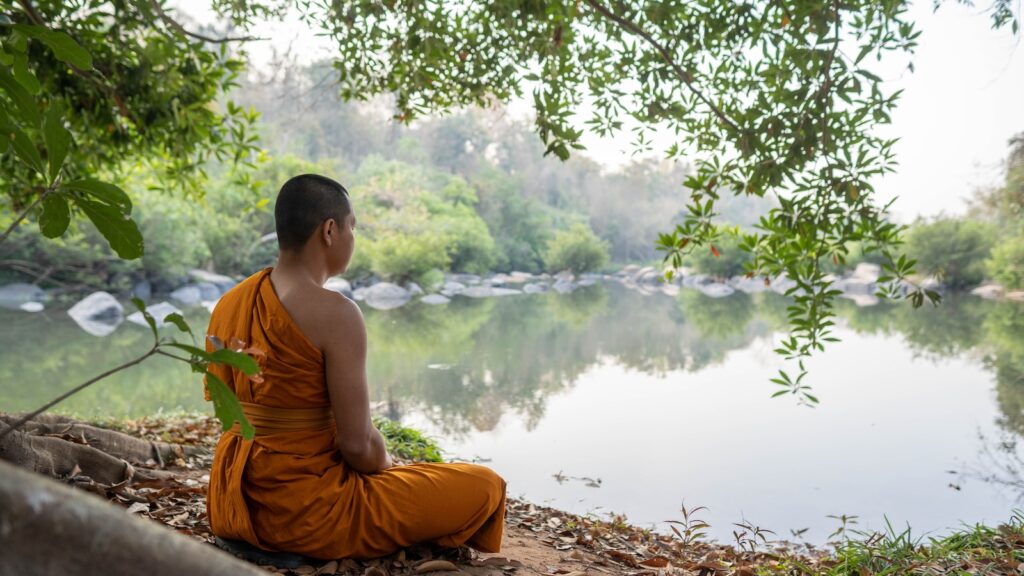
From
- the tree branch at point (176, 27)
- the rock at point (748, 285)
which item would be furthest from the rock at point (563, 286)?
the tree branch at point (176, 27)

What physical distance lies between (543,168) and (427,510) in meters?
36.9

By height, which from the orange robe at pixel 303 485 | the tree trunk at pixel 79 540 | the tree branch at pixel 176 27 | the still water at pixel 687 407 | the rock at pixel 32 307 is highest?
the tree branch at pixel 176 27

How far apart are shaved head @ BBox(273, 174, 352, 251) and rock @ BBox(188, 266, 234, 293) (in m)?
17.0

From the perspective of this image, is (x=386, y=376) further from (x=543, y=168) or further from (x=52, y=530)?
(x=543, y=168)

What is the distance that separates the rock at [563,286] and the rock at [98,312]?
13.0 meters

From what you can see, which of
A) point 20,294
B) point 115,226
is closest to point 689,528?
point 115,226

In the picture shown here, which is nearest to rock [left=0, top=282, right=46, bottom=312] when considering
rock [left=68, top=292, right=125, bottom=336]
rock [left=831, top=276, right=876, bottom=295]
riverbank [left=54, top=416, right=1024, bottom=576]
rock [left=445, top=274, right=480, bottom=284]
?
rock [left=68, top=292, right=125, bottom=336]

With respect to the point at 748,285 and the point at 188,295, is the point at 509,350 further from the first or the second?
the point at 748,285

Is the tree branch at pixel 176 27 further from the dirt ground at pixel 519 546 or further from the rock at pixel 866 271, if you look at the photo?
the rock at pixel 866 271

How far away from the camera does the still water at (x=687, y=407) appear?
5.22m

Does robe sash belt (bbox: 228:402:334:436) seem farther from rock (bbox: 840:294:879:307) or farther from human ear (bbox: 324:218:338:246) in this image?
rock (bbox: 840:294:879:307)

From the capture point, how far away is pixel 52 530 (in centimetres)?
49

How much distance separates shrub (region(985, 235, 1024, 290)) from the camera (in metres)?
16.0

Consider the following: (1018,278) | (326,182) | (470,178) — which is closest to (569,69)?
(326,182)
